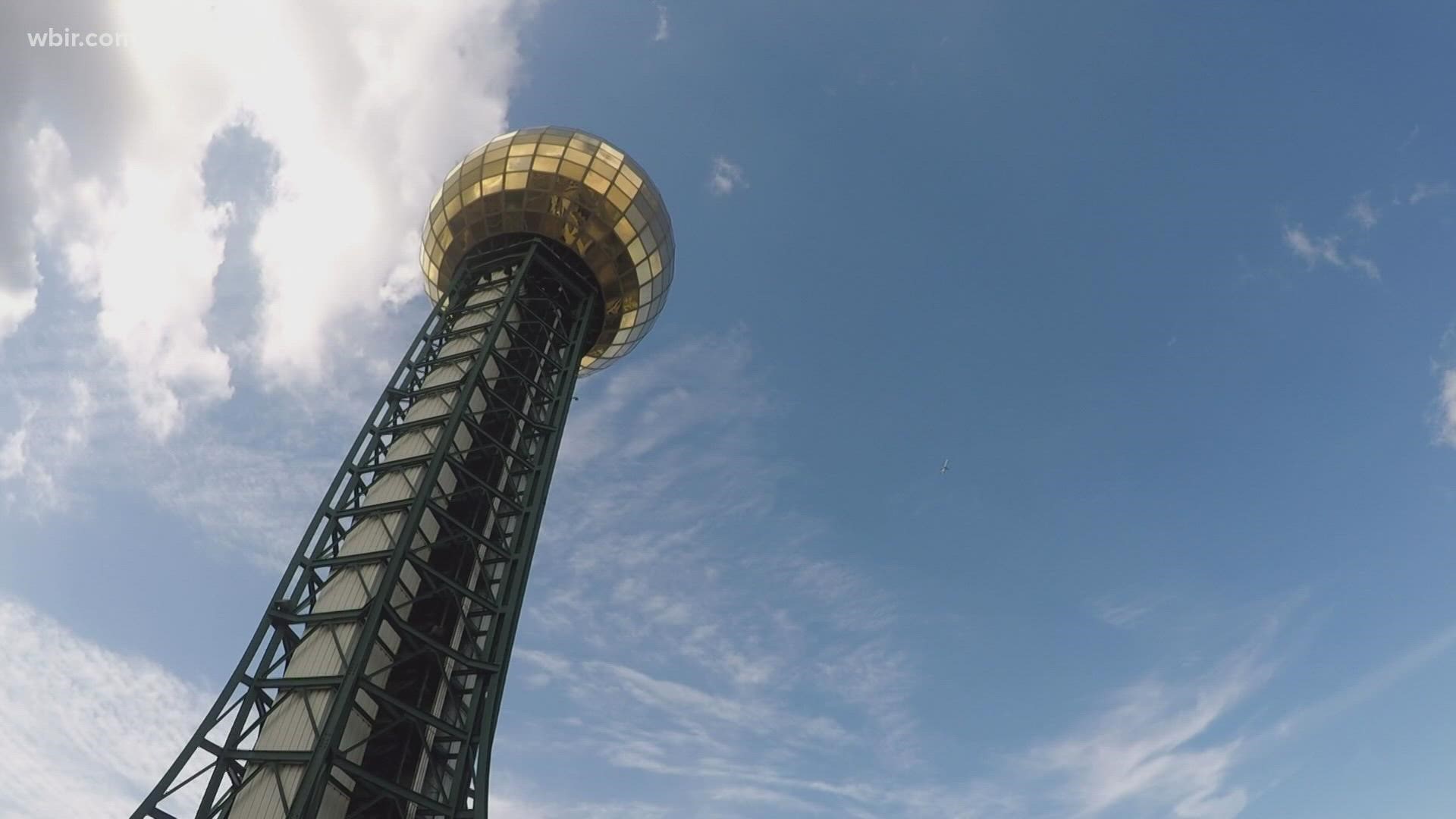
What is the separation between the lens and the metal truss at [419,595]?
75.4ft

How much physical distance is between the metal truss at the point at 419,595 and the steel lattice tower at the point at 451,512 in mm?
67

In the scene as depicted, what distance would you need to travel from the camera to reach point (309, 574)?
27.7 m

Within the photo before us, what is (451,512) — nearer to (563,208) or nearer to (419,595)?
(419,595)

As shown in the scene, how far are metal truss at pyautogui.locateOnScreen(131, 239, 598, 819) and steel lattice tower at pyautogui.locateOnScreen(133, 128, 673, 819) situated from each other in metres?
0.07

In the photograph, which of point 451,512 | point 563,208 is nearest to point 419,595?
point 451,512

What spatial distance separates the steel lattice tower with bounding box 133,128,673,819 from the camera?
76.9 feet

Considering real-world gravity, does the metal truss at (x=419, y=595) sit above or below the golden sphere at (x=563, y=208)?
below

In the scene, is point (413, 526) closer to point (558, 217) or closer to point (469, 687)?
point (469, 687)

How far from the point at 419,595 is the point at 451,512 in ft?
15.8

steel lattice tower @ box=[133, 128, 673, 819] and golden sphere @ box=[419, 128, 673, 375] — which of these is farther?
golden sphere @ box=[419, 128, 673, 375]

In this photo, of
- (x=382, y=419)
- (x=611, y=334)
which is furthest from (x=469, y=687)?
(x=611, y=334)

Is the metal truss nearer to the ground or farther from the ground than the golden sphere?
nearer to the ground

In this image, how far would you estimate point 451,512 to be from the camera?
32.3 metres

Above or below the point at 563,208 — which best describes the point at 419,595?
below
